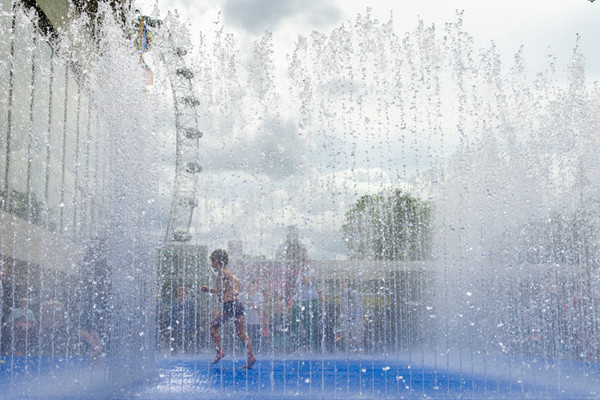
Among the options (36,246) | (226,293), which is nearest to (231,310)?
(226,293)

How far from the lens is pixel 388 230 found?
25.9 meters

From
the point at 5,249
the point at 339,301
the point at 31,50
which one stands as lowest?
the point at 339,301

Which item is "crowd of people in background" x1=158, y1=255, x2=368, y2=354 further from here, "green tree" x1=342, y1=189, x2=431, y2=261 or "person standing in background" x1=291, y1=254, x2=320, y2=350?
"green tree" x1=342, y1=189, x2=431, y2=261

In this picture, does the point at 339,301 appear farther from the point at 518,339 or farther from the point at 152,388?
the point at 152,388

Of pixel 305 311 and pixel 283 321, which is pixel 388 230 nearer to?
pixel 283 321

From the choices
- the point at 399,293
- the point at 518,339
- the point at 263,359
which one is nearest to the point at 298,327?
the point at 263,359

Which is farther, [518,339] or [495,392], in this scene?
[518,339]

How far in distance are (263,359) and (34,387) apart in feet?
12.2

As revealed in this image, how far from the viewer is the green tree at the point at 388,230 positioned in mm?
16894

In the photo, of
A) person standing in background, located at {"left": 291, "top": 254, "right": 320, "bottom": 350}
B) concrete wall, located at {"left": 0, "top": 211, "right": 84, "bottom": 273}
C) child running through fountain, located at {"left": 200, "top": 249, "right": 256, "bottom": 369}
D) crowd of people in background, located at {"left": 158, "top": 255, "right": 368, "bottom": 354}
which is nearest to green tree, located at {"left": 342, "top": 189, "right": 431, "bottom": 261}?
crowd of people in background, located at {"left": 158, "top": 255, "right": 368, "bottom": 354}

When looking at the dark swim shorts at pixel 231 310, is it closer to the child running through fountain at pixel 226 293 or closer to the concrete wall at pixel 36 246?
the child running through fountain at pixel 226 293

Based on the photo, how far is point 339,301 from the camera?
384 inches

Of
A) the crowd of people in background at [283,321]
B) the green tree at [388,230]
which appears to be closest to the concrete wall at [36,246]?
the crowd of people in background at [283,321]

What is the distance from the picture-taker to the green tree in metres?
16.9
